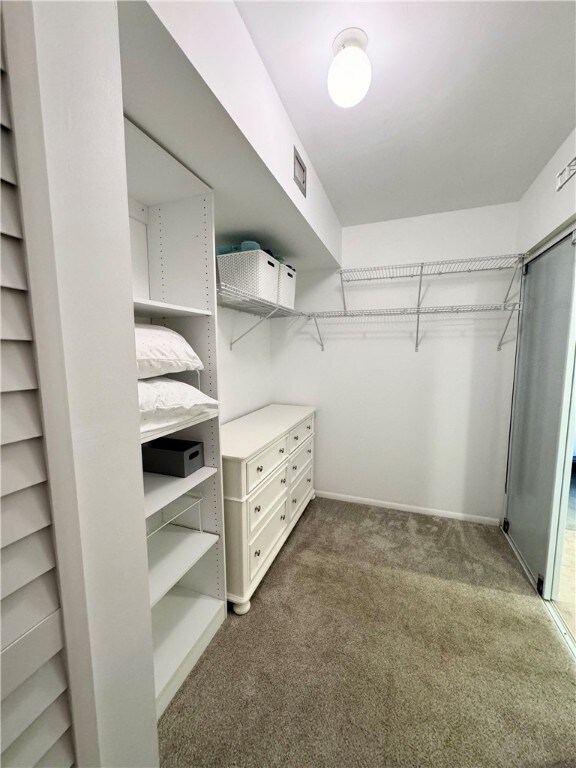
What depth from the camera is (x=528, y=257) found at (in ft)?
6.39

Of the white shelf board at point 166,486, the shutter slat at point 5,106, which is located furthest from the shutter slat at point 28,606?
the shutter slat at point 5,106

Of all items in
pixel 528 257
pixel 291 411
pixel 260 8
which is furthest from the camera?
pixel 291 411

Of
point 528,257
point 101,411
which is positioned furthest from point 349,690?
point 528,257

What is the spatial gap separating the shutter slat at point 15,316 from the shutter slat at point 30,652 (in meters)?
0.49

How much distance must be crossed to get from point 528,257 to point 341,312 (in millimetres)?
1294

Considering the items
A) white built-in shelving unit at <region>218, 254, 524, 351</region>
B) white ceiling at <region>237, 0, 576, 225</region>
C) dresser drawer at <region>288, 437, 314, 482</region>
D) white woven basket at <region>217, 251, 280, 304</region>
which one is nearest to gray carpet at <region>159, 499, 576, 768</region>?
dresser drawer at <region>288, 437, 314, 482</region>

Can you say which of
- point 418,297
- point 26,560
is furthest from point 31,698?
point 418,297

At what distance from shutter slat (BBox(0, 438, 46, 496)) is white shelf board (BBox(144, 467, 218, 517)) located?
1.88 ft

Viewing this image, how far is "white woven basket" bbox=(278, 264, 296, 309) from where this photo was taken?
194 cm

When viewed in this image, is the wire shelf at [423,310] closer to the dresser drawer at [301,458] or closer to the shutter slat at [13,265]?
the dresser drawer at [301,458]

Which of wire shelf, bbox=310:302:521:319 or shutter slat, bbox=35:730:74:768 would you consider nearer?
shutter slat, bbox=35:730:74:768

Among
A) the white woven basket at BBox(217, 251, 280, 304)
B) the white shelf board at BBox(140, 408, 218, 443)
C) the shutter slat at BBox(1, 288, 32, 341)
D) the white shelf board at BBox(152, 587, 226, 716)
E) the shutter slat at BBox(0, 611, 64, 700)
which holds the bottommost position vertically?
the white shelf board at BBox(152, 587, 226, 716)

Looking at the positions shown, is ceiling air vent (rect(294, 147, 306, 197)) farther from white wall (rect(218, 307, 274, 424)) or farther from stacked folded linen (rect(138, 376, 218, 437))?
stacked folded linen (rect(138, 376, 218, 437))

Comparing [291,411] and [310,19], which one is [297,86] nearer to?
[310,19]
